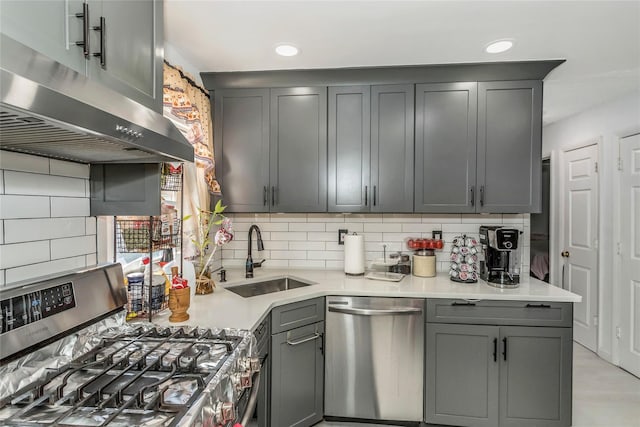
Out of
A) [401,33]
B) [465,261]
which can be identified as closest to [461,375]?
[465,261]

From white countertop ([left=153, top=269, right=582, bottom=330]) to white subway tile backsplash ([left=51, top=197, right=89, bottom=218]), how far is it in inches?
22.7

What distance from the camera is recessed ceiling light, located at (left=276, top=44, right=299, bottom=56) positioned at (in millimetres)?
2102

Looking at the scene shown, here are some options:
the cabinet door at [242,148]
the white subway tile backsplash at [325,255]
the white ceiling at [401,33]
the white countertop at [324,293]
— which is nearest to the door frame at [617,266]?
the white ceiling at [401,33]

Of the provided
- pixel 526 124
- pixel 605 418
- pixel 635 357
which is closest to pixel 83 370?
pixel 526 124

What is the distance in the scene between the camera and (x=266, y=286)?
8.40ft

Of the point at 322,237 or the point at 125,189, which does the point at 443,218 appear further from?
the point at 125,189

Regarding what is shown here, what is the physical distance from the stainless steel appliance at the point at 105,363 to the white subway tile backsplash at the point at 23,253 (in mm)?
120

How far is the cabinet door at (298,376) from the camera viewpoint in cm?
194

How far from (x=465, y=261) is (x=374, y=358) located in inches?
36.6

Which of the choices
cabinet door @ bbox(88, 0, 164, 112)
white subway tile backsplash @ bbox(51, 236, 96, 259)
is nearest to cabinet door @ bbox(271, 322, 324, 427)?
white subway tile backsplash @ bbox(51, 236, 96, 259)

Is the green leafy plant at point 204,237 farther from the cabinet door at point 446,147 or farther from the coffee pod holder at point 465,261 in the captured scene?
the coffee pod holder at point 465,261

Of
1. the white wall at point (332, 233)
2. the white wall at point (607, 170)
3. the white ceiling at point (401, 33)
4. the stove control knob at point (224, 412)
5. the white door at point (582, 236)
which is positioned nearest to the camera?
the stove control knob at point (224, 412)

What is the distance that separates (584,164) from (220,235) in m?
3.68

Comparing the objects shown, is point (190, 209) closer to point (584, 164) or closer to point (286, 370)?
point (286, 370)
